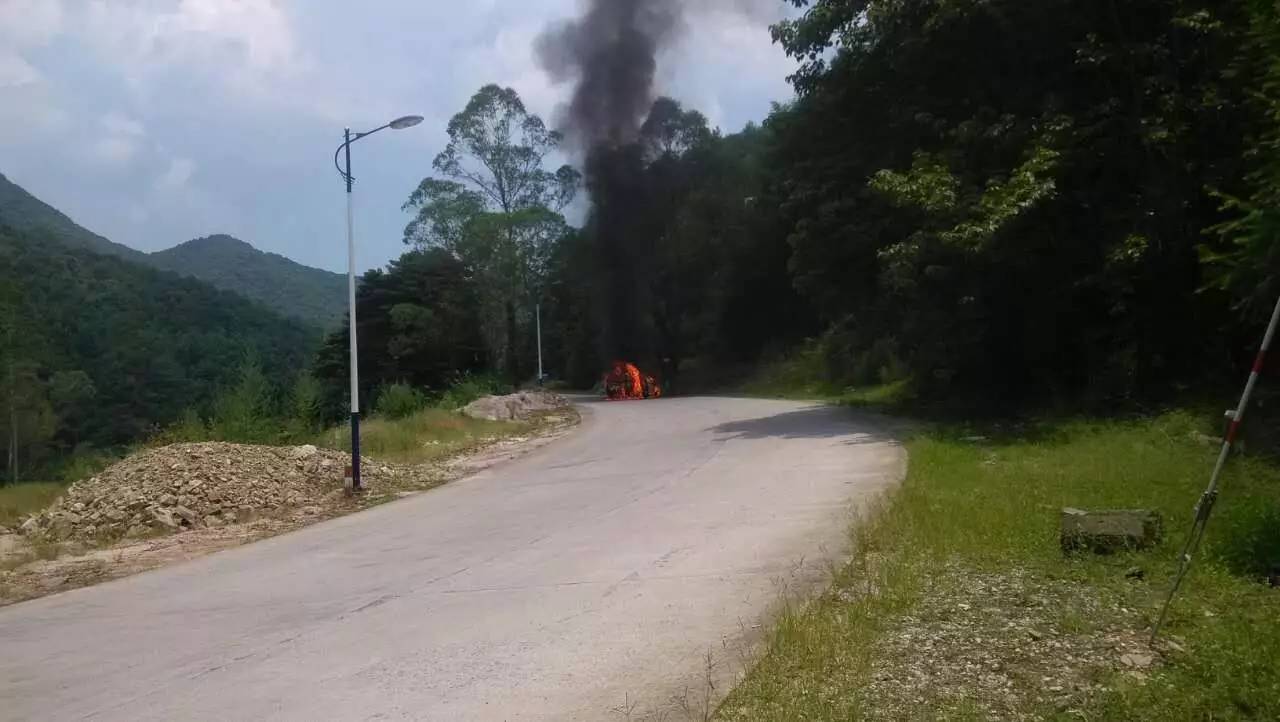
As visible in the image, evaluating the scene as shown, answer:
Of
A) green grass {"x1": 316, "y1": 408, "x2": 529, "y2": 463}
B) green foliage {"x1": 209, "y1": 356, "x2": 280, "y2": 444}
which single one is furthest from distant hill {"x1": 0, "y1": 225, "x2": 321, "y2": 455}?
green grass {"x1": 316, "y1": 408, "x2": 529, "y2": 463}

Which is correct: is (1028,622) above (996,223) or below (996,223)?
below

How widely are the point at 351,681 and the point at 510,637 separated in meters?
1.12

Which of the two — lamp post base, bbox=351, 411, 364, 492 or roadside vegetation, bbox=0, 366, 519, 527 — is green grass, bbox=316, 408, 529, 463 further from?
lamp post base, bbox=351, 411, 364, 492

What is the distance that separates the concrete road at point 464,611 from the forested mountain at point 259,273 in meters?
60.6

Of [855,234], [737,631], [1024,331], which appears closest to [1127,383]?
[1024,331]

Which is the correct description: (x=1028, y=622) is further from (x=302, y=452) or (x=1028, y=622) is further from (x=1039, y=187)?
(x=302, y=452)

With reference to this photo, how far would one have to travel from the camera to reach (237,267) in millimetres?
84625

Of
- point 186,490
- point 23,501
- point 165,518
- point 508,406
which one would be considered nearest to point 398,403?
point 508,406

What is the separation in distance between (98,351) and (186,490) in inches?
899

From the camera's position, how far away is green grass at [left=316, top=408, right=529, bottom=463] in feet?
64.1

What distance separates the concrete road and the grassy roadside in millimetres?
546

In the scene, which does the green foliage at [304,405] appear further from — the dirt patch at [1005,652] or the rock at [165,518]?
the dirt patch at [1005,652]

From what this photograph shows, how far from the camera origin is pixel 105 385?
31.3 meters

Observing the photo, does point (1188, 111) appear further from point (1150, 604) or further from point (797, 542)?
point (1150, 604)
